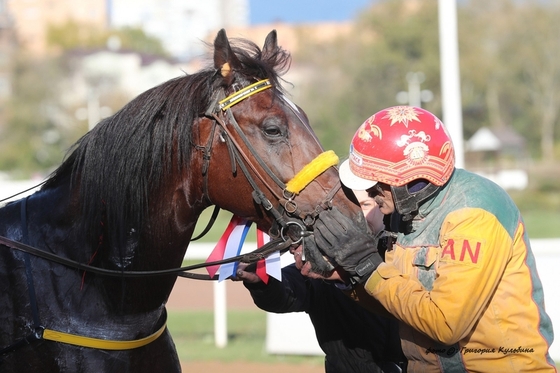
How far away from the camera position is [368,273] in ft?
8.13

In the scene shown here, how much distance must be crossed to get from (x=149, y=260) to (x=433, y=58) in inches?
1743

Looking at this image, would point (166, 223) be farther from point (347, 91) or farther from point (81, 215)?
point (347, 91)

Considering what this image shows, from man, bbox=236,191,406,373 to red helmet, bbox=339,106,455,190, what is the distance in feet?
2.28

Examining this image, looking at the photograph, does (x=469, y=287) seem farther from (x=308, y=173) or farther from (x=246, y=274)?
(x=246, y=274)

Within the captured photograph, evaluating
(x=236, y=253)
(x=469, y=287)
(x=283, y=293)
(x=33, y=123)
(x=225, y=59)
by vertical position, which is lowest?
(x=33, y=123)

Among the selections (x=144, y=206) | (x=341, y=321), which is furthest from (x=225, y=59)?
(x=341, y=321)

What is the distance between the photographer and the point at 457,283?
2.29 m

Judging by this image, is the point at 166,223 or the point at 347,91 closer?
the point at 166,223

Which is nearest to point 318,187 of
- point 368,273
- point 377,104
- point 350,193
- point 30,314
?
point 350,193

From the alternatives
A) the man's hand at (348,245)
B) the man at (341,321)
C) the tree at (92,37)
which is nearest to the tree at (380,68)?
the tree at (92,37)

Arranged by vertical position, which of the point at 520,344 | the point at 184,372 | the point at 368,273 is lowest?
the point at 184,372

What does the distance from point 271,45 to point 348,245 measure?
3.08 ft

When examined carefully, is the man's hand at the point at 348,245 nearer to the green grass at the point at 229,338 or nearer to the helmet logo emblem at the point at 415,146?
the helmet logo emblem at the point at 415,146

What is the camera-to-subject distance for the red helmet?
248 cm
